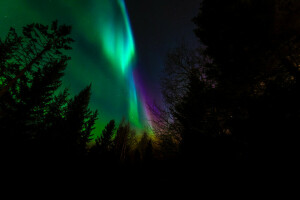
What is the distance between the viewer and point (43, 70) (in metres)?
14.9

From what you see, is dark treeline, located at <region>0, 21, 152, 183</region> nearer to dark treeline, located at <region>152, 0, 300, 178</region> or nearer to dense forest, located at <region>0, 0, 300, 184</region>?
dense forest, located at <region>0, 0, 300, 184</region>

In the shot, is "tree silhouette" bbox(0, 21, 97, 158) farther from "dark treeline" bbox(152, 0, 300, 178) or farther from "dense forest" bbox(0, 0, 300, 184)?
"dark treeline" bbox(152, 0, 300, 178)

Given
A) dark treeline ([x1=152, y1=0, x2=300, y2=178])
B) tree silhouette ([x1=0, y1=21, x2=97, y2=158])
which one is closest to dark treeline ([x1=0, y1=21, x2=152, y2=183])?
tree silhouette ([x1=0, y1=21, x2=97, y2=158])

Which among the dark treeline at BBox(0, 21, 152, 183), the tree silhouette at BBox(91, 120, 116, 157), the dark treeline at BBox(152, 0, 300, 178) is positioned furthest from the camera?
the tree silhouette at BBox(91, 120, 116, 157)

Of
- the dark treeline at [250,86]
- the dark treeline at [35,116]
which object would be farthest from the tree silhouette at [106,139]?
the dark treeline at [250,86]

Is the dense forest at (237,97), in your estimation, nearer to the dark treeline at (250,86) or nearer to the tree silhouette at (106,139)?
the dark treeline at (250,86)

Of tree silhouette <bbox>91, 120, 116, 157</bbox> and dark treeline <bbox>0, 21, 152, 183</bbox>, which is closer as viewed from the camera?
dark treeline <bbox>0, 21, 152, 183</bbox>

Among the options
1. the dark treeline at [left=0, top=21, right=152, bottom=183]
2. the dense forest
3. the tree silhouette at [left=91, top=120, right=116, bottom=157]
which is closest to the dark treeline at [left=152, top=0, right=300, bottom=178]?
the dense forest

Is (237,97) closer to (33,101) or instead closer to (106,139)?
(33,101)

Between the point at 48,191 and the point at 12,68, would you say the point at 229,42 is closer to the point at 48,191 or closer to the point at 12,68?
the point at 48,191

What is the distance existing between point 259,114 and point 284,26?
124 inches

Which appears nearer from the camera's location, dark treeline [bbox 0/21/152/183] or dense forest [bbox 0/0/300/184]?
dense forest [bbox 0/0/300/184]

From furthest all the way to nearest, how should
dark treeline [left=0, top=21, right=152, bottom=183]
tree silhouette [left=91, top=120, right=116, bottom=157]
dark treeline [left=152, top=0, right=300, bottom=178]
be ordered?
tree silhouette [left=91, top=120, right=116, bottom=157], dark treeline [left=0, top=21, right=152, bottom=183], dark treeline [left=152, top=0, right=300, bottom=178]

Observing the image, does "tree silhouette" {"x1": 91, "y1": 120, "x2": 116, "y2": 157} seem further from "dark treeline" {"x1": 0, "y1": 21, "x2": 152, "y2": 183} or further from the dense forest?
the dense forest
